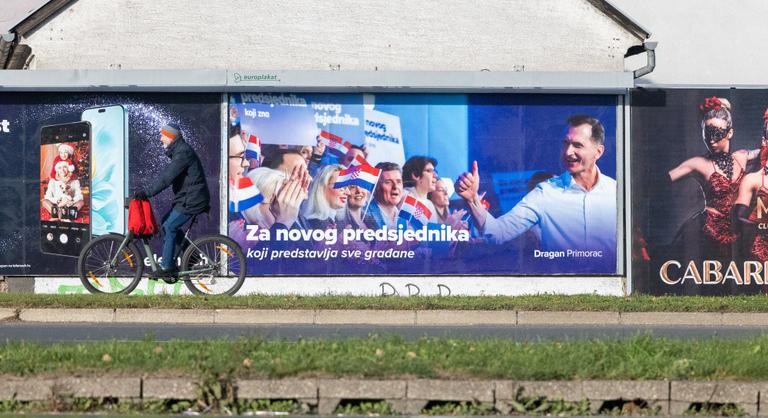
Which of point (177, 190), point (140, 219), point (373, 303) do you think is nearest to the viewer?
point (373, 303)

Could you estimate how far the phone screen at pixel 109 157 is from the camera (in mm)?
17594

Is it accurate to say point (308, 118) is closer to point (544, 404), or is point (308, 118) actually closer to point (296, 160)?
point (296, 160)

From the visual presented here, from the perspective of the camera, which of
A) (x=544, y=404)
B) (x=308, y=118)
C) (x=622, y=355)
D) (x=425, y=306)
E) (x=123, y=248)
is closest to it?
(x=544, y=404)

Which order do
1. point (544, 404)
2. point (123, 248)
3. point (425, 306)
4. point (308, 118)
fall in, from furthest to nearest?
point (308, 118) < point (123, 248) < point (425, 306) < point (544, 404)

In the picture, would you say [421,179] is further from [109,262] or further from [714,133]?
[109,262]

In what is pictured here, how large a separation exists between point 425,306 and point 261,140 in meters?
4.65

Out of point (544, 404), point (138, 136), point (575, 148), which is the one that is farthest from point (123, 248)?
point (544, 404)

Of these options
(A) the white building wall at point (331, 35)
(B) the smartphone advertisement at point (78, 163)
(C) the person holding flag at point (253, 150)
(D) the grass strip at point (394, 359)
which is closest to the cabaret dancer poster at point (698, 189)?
(A) the white building wall at point (331, 35)

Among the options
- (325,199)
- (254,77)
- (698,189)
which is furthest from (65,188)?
(698,189)

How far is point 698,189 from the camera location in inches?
698

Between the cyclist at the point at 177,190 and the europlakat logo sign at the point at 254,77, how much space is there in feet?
3.92

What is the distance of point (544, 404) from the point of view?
308 inches

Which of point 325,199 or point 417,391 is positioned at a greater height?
point 325,199

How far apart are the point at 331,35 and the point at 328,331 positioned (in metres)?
6.60
